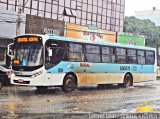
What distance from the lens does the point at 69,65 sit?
19.7 meters

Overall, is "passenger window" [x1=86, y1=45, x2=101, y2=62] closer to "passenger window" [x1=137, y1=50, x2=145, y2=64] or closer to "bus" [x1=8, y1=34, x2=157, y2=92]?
"bus" [x1=8, y1=34, x2=157, y2=92]

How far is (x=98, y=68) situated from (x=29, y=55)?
→ 5045mm

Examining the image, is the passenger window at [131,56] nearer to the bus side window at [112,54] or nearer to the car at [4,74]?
the bus side window at [112,54]

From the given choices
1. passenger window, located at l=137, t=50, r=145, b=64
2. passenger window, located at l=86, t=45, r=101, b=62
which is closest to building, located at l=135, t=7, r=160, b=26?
passenger window, located at l=137, t=50, r=145, b=64

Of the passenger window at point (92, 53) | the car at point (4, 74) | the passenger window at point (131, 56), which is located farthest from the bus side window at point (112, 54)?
the car at point (4, 74)

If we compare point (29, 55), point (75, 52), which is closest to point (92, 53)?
point (75, 52)

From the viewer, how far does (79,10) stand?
48312 millimetres

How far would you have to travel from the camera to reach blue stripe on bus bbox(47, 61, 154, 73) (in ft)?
63.3

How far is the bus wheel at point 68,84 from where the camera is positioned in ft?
64.2

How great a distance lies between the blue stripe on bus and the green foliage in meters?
48.5

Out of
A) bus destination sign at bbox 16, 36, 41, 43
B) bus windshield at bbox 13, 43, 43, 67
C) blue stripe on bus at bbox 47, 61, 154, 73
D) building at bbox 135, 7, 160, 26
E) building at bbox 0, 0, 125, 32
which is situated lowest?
blue stripe on bus at bbox 47, 61, 154, 73

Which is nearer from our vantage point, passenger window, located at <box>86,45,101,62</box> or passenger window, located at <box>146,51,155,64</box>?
passenger window, located at <box>86,45,101,62</box>

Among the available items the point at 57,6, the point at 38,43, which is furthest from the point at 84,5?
the point at 38,43

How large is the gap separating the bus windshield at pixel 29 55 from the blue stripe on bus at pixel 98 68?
0.86 metres
